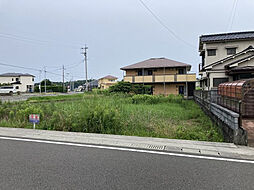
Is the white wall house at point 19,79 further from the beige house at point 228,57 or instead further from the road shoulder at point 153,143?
the road shoulder at point 153,143

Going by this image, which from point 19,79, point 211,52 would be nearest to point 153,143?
point 211,52

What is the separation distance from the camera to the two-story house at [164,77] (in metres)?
25.3

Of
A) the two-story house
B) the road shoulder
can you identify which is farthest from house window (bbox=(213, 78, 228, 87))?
the road shoulder

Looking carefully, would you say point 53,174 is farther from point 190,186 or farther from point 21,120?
point 21,120

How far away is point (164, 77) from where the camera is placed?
998 inches

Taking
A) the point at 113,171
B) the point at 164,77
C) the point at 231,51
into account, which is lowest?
the point at 113,171

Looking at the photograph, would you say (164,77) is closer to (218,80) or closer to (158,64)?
(158,64)

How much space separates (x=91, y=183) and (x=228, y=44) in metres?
21.8

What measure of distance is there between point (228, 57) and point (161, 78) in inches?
377

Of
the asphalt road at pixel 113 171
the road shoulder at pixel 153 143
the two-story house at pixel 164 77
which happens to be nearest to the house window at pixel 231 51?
the two-story house at pixel 164 77

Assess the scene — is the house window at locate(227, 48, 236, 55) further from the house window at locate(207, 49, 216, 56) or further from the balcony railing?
the balcony railing

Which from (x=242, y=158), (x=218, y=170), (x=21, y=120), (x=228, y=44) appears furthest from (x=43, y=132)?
(x=228, y=44)

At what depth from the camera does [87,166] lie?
3609 millimetres

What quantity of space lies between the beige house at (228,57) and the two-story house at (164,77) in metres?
4.76
